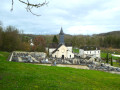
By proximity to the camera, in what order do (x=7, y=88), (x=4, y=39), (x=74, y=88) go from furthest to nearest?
(x=4, y=39) < (x=74, y=88) < (x=7, y=88)

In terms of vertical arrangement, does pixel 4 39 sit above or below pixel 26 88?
above

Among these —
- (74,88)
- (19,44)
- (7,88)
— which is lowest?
(74,88)

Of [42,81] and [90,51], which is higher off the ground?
[90,51]

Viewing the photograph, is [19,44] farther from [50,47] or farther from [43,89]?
[43,89]

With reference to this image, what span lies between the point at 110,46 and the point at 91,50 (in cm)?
4004

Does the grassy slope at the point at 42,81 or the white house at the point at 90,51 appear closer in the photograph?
the grassy slope at the point at 42,81

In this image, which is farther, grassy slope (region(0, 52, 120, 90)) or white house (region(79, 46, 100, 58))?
white house (region(79, 46, 100, 58))

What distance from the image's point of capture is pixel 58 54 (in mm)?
46812

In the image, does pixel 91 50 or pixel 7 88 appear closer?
pixel 7 88

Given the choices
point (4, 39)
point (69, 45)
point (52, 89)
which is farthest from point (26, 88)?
point (69, 45)

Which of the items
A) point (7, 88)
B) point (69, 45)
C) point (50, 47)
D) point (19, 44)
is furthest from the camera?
point (69, 45)

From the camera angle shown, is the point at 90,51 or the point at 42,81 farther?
the point at 90,51

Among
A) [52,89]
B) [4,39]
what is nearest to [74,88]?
[52,89]

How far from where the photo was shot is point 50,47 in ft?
173
